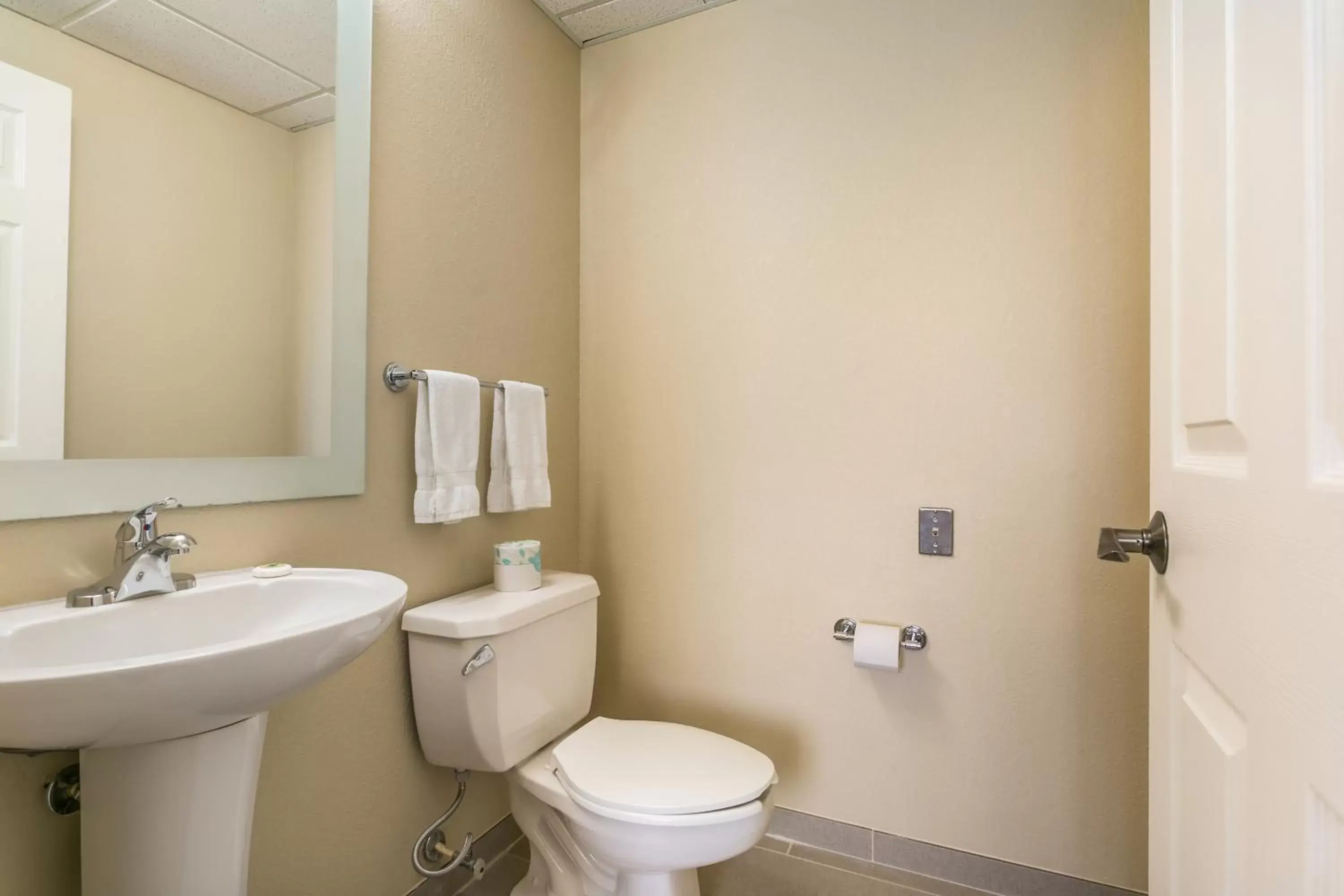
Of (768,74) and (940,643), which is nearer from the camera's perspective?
(940,643)

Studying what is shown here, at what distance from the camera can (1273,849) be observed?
0.45m

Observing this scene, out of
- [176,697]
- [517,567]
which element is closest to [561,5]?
[517,567]

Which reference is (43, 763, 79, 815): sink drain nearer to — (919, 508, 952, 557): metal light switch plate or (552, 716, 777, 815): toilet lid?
(552, 716, 777, 815): toilet lid

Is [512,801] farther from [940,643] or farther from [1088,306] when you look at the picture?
[1088,306]

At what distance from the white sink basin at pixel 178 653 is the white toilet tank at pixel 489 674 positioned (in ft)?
0.98

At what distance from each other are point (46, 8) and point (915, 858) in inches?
88.5

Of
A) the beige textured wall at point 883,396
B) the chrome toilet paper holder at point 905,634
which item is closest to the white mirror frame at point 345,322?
the beige textured wall at point 883,396

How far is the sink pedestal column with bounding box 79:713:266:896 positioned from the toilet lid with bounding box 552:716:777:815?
0.58m

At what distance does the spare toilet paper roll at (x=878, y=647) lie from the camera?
4.83 ft

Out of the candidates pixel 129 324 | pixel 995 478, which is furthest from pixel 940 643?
pixel 129 324

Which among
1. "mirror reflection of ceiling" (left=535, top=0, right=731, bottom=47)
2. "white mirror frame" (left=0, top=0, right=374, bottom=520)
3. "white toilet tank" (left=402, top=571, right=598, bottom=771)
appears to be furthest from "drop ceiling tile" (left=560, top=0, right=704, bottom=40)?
"white toilet tank" (left=402, top=571, right=598, bottom=771)

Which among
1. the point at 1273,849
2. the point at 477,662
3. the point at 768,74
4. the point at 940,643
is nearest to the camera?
the point at 1273,849

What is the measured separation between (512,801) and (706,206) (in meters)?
1.57

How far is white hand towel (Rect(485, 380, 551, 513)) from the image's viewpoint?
153 centimetres
